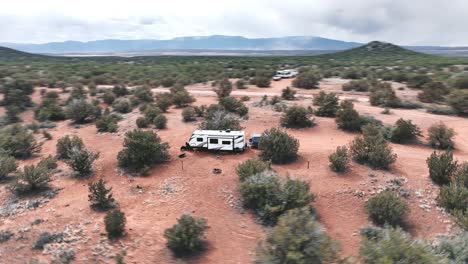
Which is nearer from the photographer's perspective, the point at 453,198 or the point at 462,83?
the point at 453,198

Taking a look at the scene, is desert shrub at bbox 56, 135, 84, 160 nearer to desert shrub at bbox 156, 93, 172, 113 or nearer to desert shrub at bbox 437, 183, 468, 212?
desert shrub at bbox 156, 93, 172, 113

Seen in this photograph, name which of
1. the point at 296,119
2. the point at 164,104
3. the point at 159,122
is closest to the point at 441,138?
the point at 296,119

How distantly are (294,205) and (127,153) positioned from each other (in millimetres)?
12441

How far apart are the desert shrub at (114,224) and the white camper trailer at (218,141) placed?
31.5 feet

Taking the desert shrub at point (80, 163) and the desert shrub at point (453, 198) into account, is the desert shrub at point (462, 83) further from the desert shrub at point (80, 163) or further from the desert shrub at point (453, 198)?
the desert shrub at point (80, 163)

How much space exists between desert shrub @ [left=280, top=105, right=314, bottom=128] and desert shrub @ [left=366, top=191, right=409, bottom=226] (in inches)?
544

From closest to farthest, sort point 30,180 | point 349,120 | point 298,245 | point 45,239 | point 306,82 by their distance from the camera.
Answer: point 298,245
point 45,239
point 30,180
point 349,120
point 306,82

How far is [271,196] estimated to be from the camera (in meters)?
18.5

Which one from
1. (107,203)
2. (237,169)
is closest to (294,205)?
(237,169)

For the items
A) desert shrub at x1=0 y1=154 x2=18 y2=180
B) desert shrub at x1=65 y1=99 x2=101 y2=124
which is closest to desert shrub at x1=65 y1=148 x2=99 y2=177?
desert shrub at x1=0 y1=154 x2=18 y2=180

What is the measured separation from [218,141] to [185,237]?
10.5m

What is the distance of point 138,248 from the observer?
16.2m

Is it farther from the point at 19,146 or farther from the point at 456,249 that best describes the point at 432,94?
the point at 19,146

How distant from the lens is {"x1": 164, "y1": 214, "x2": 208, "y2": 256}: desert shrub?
15.6 m
